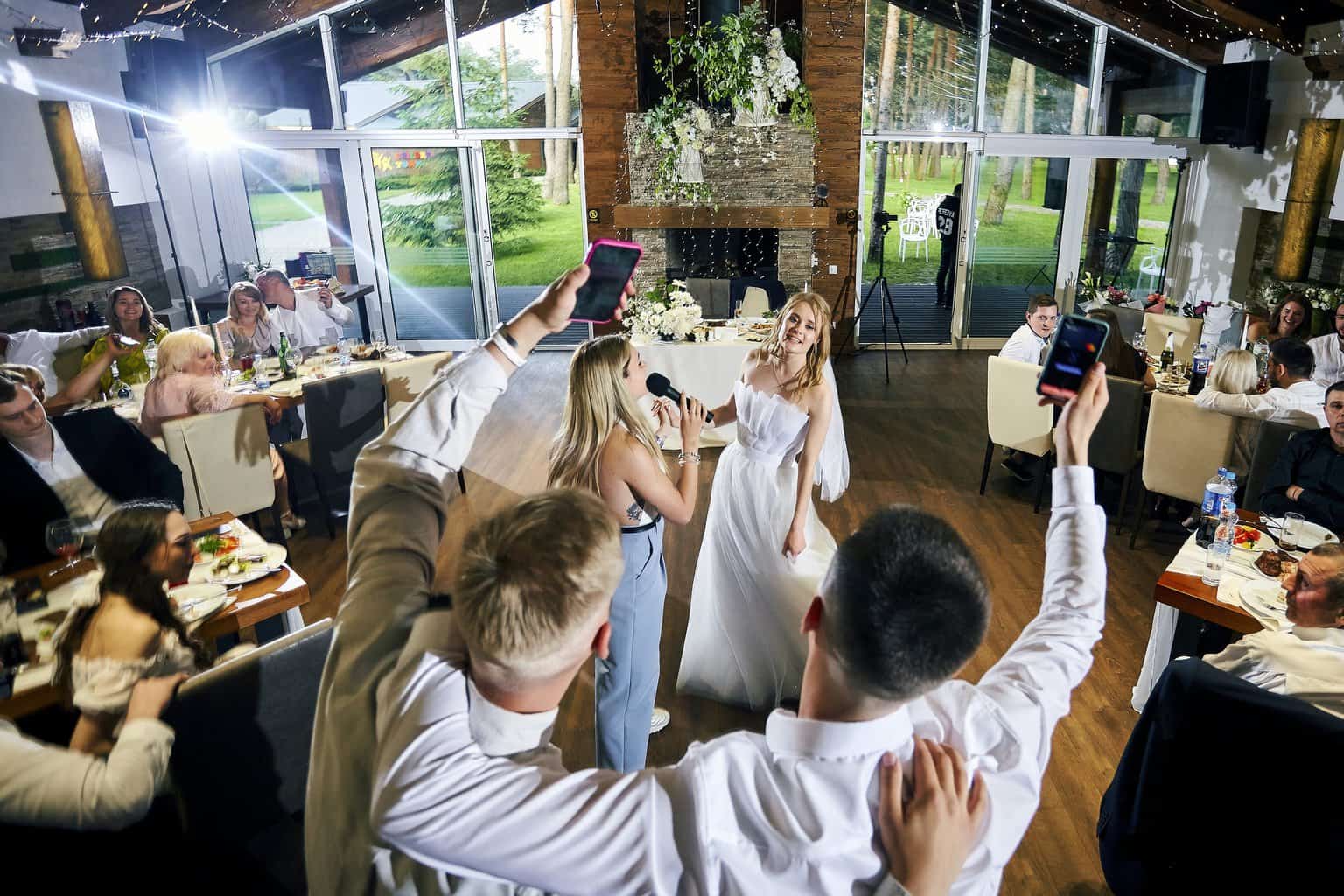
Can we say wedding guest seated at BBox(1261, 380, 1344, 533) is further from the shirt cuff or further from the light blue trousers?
Answer: the shirt cuff

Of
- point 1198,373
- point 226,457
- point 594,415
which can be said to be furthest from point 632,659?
point 1198,373

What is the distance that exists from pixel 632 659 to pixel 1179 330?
19.0 ft

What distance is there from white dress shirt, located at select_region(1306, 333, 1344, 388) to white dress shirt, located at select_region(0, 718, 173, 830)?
640 centimetres

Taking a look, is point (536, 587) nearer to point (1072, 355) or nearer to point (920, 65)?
point (1072, 355)

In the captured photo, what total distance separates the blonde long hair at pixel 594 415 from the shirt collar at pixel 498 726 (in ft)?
4.77

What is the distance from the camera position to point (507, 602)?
3.11 feet

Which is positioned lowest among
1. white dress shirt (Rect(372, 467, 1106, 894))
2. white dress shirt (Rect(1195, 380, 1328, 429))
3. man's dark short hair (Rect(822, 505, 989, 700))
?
white dress shirt (Rect(1195, 380, 1328, 429))

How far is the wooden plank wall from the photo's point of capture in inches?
320

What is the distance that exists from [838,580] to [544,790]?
416mm

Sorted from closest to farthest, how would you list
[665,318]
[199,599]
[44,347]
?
[199,599] < [44,347] < [665,318]

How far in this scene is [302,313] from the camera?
21.4 ft

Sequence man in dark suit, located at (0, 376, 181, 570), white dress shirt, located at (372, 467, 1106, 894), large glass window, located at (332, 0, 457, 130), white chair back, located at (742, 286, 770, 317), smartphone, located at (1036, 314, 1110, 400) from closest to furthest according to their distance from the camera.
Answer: white dress shirt, located at (372, 467, 1106, 894) → smartphone, located at (1036, 314, 1110, 400) → man in dark suit, located at (0, 376, 181, 570) → white chair back, located at (742, 286, 770, 317) → large glass window, located at (332, 0, 457, 130)

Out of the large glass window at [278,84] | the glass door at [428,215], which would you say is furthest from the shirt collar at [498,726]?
the large glass window at [278,84]

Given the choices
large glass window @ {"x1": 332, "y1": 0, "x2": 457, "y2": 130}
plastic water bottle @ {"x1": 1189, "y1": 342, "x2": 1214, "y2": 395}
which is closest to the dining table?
plastic water bottle @ {"x1": 1189, "y1": 342, "x2": 1214, "y2": 395}
